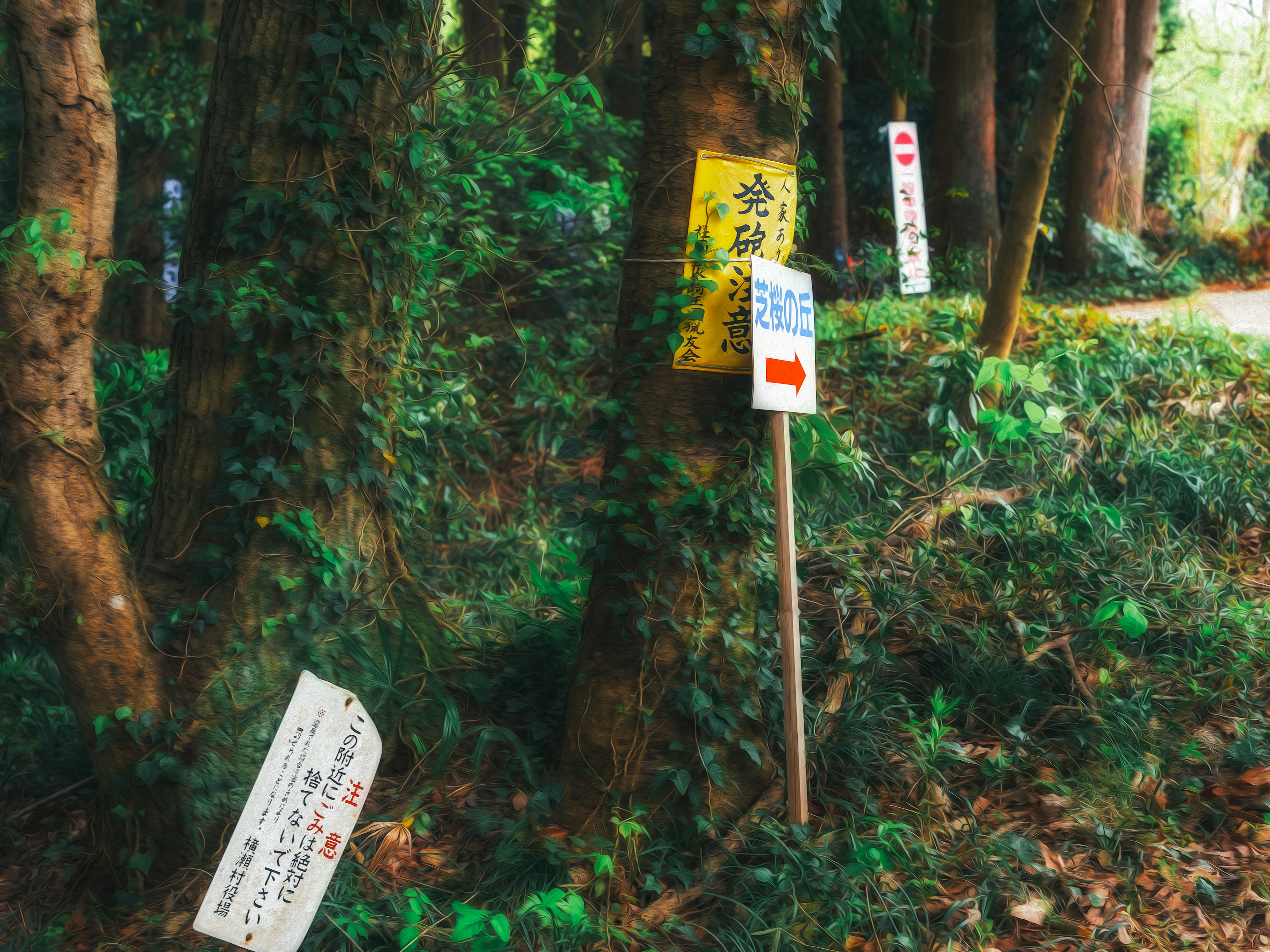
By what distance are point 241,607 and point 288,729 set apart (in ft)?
2.55

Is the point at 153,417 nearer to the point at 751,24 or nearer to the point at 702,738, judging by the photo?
the point at 702,738

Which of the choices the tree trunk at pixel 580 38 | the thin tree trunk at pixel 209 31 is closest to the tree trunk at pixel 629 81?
the tree trunk at pixel 580 38

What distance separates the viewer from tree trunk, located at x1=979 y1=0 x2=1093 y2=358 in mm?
5762

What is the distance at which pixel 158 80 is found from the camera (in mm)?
7254

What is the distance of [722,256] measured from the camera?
3.36m

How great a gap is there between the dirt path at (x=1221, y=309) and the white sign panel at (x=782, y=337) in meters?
5.88

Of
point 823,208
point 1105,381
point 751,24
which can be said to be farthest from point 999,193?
point 751,24

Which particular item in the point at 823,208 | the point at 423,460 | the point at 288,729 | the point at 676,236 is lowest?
the point at 288,729

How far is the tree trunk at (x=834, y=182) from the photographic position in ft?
32.1

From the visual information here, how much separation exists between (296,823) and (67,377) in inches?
64.3

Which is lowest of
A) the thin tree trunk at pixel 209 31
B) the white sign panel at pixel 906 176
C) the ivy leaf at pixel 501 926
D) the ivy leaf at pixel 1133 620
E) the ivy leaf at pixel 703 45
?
the ivy leaf at pixel 501 926

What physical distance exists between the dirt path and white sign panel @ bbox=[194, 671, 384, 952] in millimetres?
7500

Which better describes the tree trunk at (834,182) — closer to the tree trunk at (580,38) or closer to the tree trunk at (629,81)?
the tree trunk at (629,81)

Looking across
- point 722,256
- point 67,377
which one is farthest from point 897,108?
point 67,377
